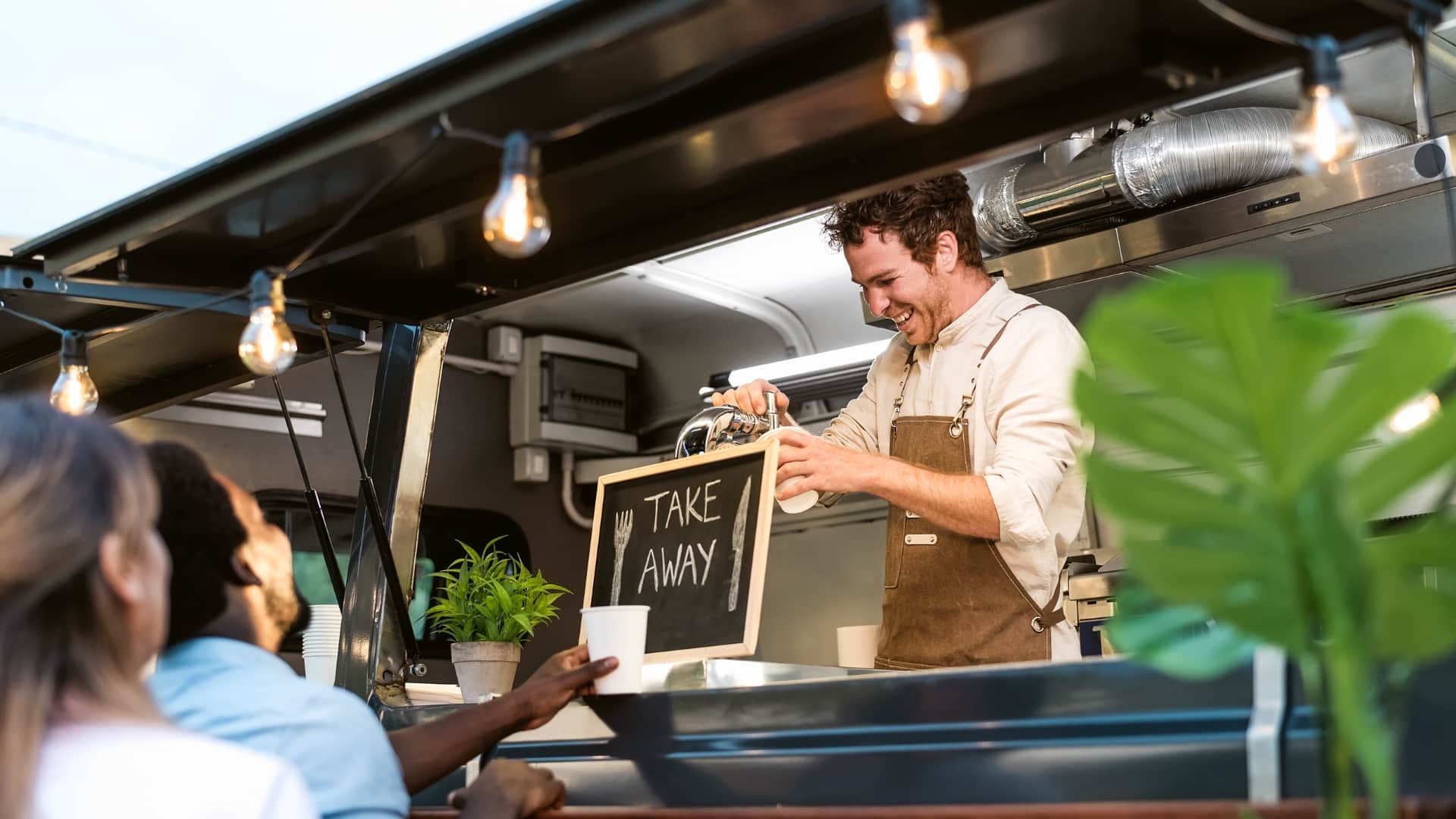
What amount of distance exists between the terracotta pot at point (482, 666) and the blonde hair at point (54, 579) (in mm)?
1046

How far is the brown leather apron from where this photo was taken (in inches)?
91.0

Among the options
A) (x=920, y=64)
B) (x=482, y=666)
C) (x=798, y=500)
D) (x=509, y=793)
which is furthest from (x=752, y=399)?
(x=920, y=64)

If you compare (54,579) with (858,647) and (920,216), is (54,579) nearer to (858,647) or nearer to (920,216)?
(858,647)

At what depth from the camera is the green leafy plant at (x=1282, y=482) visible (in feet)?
2.49

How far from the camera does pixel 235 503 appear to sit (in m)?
1.55

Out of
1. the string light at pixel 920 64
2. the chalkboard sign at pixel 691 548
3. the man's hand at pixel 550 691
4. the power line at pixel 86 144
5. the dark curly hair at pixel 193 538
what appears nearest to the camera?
the string light at pixel 920 64

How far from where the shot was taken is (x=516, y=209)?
4.89ft

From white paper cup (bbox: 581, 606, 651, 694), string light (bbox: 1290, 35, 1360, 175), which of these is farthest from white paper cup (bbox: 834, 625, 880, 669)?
string light (bbox: 1290, 35, 1360, 175)

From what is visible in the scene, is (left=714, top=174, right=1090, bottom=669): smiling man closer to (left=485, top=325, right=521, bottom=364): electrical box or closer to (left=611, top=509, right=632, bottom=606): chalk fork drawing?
(left=611, top=509, right=632, bottom=606): chalk fork drawing

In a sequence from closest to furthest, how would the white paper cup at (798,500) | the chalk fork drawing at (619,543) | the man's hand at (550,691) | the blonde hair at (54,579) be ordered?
the blonde hair at (54,579)
the man's hand at (550,691)
the chalk fork drawing at (619,543)
the white paper cup at (798,500)

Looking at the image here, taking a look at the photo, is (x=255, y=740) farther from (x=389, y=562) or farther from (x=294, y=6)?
(x=294, y=6)

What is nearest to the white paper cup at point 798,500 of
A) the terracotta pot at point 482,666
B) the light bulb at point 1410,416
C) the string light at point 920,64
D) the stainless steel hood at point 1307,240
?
the terracotta pot at point 482,666

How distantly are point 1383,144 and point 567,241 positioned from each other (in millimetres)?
2313

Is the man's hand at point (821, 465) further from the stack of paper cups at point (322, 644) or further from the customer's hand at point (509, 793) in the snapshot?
the stack of paper cups at point (322, 644)
